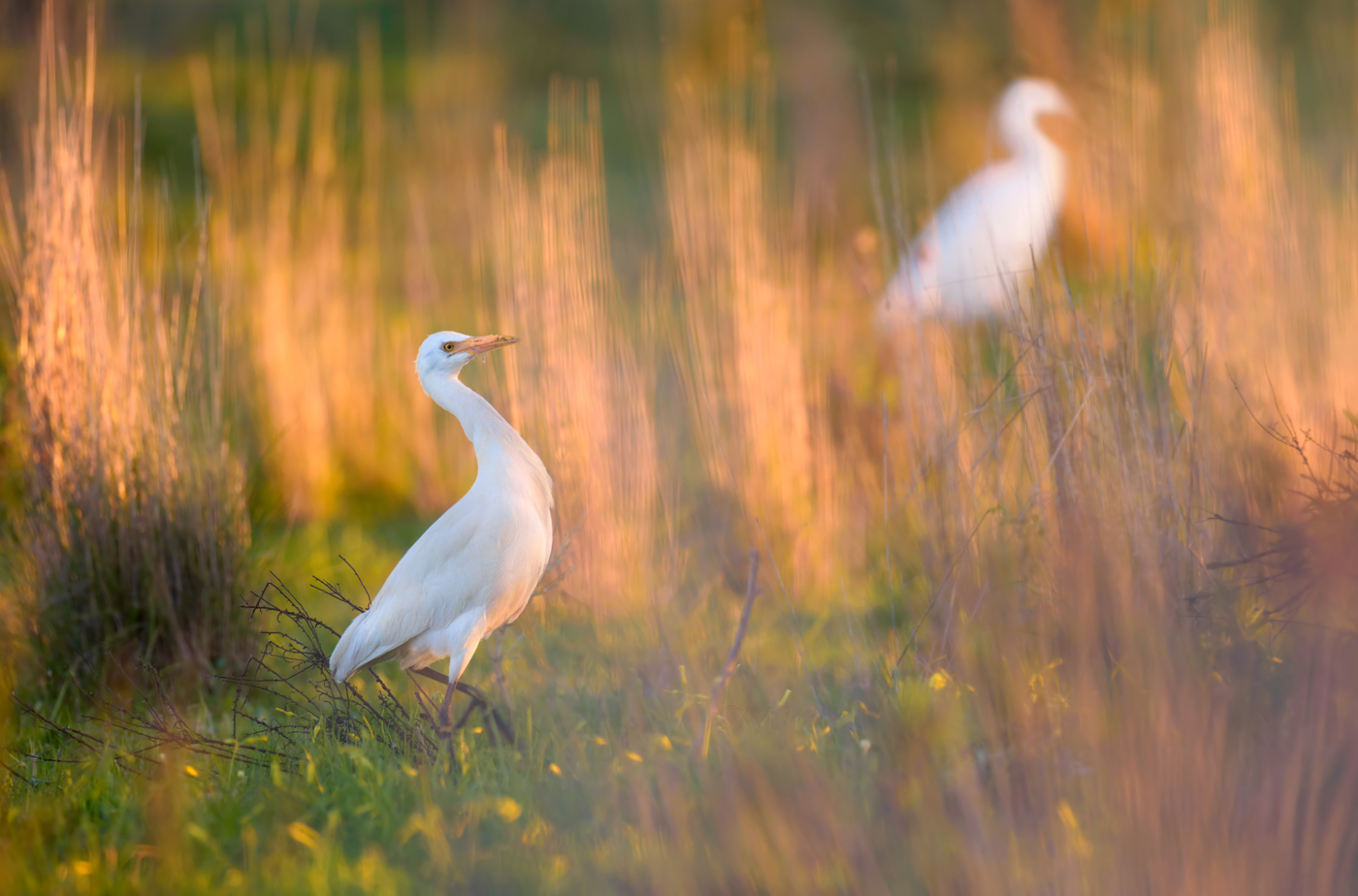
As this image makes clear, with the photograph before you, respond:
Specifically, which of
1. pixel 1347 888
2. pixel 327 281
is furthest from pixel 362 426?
pixel 1347 888

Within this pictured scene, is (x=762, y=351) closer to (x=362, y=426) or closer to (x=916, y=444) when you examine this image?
(x=916, y=444)

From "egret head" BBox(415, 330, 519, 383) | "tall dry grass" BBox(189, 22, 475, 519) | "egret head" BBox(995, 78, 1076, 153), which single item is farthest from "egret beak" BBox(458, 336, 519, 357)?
"egret head" BBox(995, 78, 1076, 153)

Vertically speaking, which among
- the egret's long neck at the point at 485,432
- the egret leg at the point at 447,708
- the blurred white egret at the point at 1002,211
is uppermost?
the blurred white egret at the point at 1002,211

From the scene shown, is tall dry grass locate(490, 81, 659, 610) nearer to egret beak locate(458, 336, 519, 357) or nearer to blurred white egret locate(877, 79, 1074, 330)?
egret beak locate(458, 336, 519, 357)

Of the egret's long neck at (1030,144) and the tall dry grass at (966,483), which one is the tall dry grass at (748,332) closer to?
the tall dry grass at (966,483)

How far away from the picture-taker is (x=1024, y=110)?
5.87 m

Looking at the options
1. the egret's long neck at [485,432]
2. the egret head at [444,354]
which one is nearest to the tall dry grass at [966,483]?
the egret's long neck at [485,432]

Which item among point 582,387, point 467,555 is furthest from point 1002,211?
point 467,555

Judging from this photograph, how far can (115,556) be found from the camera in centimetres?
326

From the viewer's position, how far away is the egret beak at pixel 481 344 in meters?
2.57

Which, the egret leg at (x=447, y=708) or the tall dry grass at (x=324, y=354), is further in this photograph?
the tall dry grass at (x=324, y=354)

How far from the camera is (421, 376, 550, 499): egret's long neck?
261 centimetres

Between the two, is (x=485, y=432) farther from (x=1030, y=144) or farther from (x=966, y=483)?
(x=1030, y=144)

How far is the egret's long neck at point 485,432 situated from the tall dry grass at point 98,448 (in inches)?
37.6
